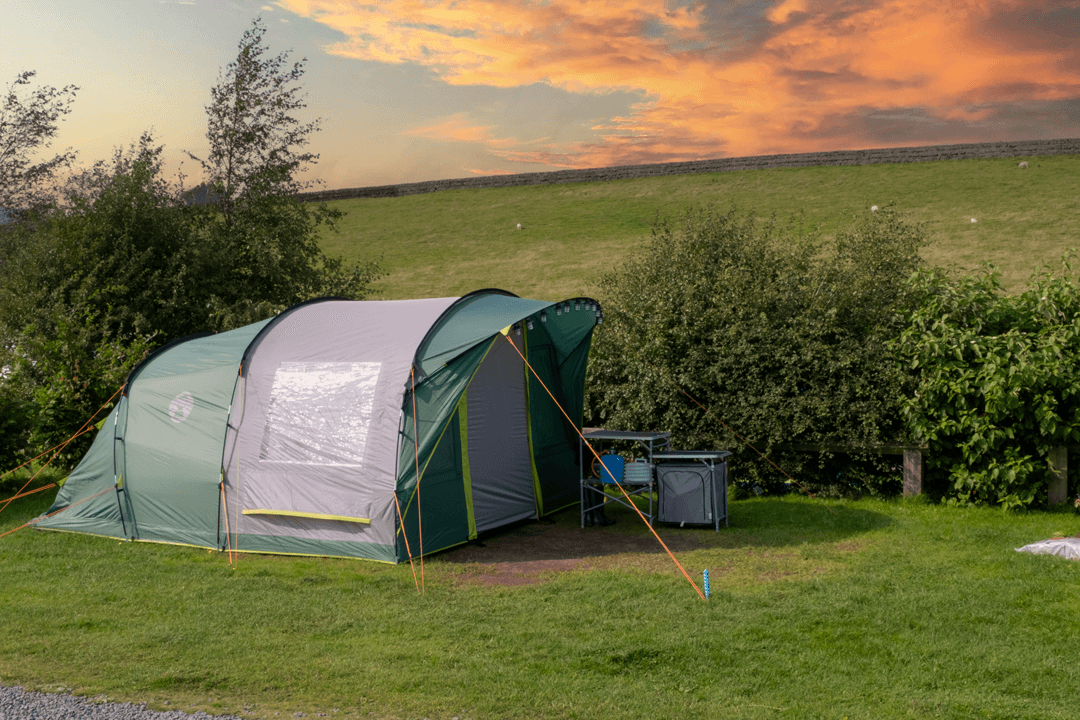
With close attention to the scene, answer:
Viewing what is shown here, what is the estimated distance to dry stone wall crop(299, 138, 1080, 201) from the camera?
35.7 meters

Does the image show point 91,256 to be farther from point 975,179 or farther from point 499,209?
point 975,179

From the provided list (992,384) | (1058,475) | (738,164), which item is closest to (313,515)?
(992,384)

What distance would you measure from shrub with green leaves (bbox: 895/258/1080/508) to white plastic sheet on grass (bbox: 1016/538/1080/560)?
4.94ft

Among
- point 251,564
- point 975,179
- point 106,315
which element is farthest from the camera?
point 975,179

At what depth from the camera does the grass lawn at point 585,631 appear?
4.64 metres

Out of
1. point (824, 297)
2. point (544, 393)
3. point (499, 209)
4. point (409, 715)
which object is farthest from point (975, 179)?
point (409, 715)

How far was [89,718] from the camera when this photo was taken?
14.5ft

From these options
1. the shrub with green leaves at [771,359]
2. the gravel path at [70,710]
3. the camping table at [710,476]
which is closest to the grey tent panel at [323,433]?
the camping table at [710,476]

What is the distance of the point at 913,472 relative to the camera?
9836 mm

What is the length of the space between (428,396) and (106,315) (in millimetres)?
10464

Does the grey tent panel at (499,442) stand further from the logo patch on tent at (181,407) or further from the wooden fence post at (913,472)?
the wooden fence post at (913,472)

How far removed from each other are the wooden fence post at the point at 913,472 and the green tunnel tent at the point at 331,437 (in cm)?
414

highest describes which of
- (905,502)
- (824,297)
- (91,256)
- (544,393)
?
(91,256)

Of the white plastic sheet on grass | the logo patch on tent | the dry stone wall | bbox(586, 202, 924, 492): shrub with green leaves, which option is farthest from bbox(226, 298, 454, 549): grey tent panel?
the dry stone wall
